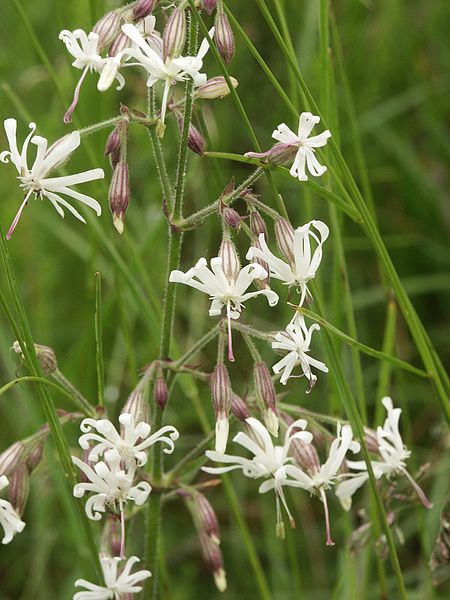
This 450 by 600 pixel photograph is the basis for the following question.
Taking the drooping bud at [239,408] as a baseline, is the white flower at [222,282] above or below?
above

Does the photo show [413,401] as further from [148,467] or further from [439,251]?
[148,467]

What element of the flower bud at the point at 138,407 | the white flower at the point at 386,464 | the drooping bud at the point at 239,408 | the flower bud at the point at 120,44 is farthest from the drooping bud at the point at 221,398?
the flower bud at the point at 120,44

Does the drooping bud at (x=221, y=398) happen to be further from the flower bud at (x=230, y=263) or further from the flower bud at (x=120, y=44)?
the flower bud at (x=120, y=44)

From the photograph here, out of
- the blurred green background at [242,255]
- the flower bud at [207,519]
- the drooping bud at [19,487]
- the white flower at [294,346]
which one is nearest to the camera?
the white flower at [294,346]

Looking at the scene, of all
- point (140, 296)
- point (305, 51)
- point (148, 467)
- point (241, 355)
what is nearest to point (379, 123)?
point (305, 51)

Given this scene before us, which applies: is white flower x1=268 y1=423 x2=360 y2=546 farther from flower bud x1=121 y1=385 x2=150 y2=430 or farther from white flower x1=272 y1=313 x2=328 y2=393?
flower bud x1=121 y1=385 x2=150 y2=430

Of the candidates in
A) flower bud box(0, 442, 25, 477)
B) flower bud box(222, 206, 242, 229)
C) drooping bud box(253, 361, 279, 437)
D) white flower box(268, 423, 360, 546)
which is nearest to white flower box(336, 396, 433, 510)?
white flower box(268, 423, 360, 546)
